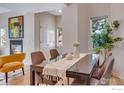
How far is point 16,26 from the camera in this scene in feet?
6.85

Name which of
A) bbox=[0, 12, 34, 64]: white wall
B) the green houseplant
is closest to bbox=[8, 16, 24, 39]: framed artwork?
bbox=[0, 12, 34, 64]: white wall

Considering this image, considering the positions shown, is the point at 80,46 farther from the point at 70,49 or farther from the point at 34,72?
the point at 34,72

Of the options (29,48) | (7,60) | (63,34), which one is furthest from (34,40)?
(7,60)

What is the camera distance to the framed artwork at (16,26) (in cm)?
205

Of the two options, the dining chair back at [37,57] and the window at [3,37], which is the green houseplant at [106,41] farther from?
the window at [3,37]

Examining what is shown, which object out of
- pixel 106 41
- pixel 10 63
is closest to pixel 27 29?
pixel 10 63

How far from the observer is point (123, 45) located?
101 inches

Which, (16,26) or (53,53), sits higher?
(16,26)

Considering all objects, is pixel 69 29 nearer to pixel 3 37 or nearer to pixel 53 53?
pixel 53 53

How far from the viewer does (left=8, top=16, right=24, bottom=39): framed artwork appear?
2051 millimetres

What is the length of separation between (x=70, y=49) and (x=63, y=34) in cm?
29

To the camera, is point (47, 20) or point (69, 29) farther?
point (69, 29)

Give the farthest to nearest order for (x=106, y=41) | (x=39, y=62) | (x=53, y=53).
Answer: (x=106, y=41), (x=53, y=53), (x=39, y=62)

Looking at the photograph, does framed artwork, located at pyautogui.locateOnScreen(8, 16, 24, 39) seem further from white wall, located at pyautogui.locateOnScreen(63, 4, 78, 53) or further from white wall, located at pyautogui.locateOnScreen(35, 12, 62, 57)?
white wall, located at pyautogui.locateOnScreen(63, 4, 78, 53)
